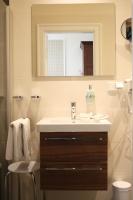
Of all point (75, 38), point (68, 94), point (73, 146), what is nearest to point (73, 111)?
point (68, 94)

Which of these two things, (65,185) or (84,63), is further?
(84,63)

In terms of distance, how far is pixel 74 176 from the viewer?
6.25 feet

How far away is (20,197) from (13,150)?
2.21ft

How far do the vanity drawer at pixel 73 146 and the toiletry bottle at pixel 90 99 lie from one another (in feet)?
1.67

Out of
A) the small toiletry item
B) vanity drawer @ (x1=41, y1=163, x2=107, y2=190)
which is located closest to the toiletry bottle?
the small toiletry item

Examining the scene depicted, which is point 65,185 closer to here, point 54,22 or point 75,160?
point 75,160

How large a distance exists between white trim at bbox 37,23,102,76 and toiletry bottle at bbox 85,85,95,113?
18 centimetres

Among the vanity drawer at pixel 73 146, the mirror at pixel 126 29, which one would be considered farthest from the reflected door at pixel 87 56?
the vanity drawer at pixel 73 146

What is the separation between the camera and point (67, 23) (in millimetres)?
2359

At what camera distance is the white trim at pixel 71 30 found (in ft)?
7.72

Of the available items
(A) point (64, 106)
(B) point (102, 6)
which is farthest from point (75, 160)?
(B) point (102, 6)

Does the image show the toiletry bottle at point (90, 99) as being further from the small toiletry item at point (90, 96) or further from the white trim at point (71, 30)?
the white trim at point (71, 30)

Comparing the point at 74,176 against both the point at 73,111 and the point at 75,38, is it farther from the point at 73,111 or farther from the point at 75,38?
the point at 75,38

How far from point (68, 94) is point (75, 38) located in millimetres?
529
